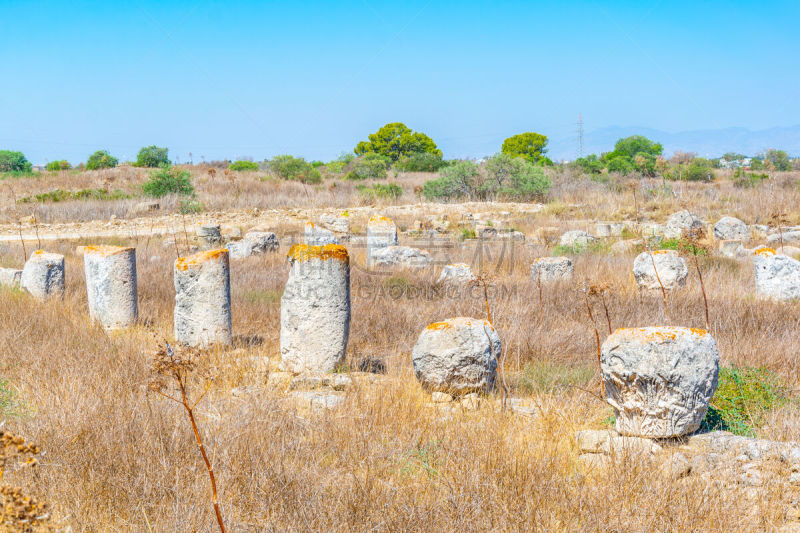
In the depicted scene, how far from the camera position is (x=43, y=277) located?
8.80 metres

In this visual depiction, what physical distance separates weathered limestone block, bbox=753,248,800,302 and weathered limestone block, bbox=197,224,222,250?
1214cm

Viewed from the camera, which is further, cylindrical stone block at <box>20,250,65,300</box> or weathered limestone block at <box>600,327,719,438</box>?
cylindrical stone block at <box>20,250,65,300</box>

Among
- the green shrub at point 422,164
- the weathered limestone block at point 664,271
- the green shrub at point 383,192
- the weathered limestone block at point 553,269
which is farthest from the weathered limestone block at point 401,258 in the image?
the green shrub at point 422,164

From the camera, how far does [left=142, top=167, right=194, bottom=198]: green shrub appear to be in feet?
78.6

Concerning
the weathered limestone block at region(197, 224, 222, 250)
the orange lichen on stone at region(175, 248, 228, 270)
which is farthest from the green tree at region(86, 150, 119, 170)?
the orange lichen on stone at region(175, 248, 228, 270)

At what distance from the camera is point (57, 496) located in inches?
123

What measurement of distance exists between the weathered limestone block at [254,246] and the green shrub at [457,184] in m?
10.9

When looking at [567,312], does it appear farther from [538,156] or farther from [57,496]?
[538,156]

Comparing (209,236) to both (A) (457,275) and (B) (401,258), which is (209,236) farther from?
(A) (457,275)

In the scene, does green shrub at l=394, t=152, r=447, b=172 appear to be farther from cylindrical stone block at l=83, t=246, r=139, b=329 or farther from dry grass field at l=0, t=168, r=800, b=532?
cylindrical stone block at l=83, t=246, r=139, b=329

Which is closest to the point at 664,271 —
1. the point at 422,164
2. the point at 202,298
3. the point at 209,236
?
the point at 202,298

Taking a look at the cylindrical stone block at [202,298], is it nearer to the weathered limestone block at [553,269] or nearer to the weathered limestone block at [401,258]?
the weathered limestone block at [553,269]

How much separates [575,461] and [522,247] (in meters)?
10.2

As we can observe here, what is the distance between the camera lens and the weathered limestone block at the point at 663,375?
382cm
